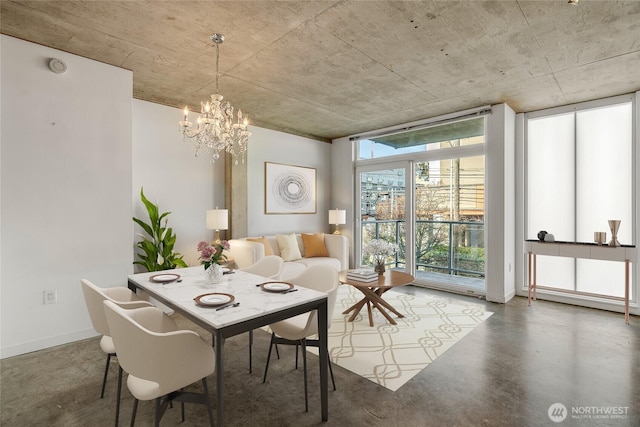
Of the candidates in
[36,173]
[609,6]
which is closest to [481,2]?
[609,6]

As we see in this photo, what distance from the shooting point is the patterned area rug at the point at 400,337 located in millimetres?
2461

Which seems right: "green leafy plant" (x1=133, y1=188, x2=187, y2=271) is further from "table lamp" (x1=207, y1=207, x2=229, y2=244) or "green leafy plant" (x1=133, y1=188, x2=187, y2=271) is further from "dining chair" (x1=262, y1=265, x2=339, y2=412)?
"dining chair" (x1=262, y1=265, x2=339, y2=412)

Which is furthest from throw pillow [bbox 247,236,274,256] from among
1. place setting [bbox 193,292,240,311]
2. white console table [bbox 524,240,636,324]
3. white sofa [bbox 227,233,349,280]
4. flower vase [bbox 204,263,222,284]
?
white console table [bbox 524,240,636,324]

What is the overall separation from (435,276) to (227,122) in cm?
392

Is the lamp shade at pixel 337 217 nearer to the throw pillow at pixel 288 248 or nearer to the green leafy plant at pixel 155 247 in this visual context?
the throw pillow at pixel 288 248

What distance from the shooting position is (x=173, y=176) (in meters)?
4.25

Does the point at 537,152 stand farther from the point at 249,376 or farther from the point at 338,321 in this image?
the point at 249,376

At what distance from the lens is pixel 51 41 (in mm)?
2693

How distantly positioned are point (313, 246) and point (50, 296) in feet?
11.1

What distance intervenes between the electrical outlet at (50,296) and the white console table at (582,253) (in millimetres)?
5275

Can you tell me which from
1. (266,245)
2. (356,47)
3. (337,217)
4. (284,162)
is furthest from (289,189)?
(356,47)

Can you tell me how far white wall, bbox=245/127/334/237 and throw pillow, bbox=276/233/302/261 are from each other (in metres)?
0.52

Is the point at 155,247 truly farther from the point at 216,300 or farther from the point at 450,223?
the point at 450,223

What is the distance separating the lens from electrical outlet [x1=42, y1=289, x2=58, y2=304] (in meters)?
2.79
